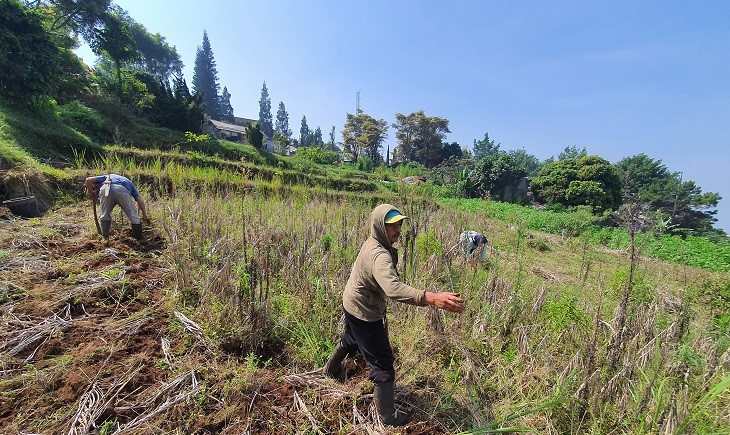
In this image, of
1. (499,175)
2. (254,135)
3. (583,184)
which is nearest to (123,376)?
(254,135)

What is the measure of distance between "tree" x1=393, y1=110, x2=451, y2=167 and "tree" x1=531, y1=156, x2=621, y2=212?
1348 centimetres

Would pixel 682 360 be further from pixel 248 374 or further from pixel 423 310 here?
pixel 248 374

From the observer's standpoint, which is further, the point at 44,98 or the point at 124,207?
the point at 44,98

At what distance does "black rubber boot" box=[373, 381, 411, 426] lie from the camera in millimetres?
1887

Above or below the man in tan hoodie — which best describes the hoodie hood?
above

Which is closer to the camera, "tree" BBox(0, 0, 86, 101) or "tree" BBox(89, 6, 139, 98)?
"tree" BBox(0, 0, 86, 101)

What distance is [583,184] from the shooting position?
23234 millimetres

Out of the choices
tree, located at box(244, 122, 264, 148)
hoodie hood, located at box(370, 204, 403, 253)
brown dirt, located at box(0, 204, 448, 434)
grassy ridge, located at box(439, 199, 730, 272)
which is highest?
tree, located at box(244, 122, 264, 148)

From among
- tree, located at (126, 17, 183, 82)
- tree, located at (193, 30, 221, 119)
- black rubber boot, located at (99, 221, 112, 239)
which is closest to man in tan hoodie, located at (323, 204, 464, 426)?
black rubber boot, located at (99, 221, 112, 239)

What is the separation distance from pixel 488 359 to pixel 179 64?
56971 mm

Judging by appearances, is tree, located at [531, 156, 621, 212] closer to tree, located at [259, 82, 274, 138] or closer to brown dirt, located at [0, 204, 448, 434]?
brown dirt, located at [0, 204, 448, 434]

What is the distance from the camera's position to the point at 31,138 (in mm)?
8008

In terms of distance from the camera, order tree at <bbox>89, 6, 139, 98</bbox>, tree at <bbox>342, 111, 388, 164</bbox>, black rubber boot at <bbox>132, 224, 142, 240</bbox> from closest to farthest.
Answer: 1. black rubber boot at <bbox>132, 224, 142, 240</bbox>
2. tree at <bbox>89, 6, 139, 98</bbox>
3. tree at <bbox>342, 111, 388, 164</bbox>

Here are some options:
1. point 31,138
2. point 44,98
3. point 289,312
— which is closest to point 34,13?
point 44,98
